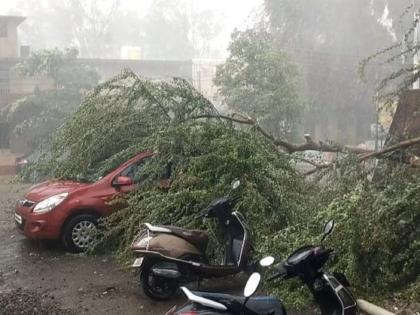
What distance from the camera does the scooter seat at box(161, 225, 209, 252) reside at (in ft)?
19.4

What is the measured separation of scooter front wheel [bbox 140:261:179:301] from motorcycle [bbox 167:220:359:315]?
7.20ft

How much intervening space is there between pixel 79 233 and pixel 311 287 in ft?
15.7

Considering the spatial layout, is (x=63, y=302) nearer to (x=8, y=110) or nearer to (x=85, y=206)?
(x=85, y=206)

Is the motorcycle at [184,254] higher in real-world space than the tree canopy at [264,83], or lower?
→ lower

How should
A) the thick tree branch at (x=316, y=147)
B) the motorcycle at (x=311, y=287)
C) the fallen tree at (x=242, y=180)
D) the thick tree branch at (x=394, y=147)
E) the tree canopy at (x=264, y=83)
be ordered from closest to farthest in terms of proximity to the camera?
the motorcycle at (x=311, y=287), the fallen tree at (x=242, y=180), the thick tree branch at (x=394, y=147), the thick tree branch at (x=316, y=147), the tree canopy at (x=264, y=83)

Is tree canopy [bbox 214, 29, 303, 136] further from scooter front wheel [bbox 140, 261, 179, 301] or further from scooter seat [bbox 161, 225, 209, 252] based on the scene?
scooter front wheel [bbox 140, 261, 179, 301]

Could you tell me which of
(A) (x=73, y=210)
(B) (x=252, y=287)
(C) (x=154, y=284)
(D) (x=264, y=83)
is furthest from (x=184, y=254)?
(D) (x=264, y=83)

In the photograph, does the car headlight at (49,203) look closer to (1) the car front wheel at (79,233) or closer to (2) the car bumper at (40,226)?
(2) the car bumper at (40,226)

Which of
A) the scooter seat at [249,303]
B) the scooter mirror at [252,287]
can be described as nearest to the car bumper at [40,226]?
the scooter seat at [249,303]

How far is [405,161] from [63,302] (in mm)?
4917

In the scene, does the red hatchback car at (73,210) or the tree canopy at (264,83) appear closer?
the red hatchback car at (73,210)

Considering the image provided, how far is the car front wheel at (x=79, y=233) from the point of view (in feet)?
25.3

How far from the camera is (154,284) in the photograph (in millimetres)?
5801

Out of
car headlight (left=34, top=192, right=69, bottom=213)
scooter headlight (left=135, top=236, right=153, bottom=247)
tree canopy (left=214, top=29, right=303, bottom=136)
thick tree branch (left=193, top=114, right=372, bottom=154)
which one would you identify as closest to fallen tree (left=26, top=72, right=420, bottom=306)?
thick tree branch (left=193, top=114, right=372, bottom=154)
